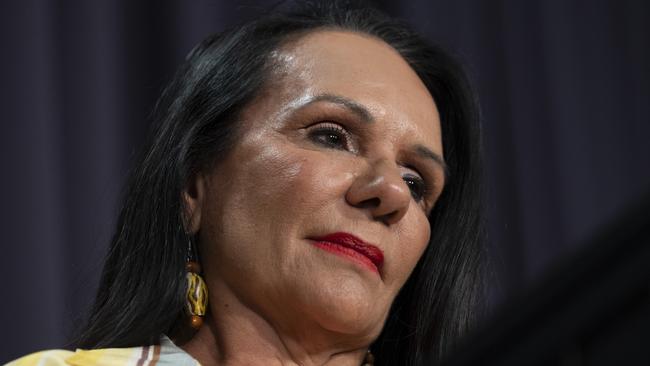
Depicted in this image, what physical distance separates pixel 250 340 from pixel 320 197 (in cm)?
21

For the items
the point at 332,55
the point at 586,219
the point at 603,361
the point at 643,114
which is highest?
the point at 603,361

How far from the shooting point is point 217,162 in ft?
4.31

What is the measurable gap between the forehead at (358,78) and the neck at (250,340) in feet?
0.98

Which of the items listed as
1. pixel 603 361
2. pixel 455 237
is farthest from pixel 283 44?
pixel 603 361

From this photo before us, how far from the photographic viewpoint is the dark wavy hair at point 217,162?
4.19 ft

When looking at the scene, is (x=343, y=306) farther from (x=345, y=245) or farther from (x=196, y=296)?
(x=196, y=296)

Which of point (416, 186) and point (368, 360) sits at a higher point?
point (416, 186)

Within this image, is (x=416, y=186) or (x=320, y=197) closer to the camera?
(x=320, y=197)

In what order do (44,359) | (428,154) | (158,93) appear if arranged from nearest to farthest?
(44,359) < (428,154) < (158,93)

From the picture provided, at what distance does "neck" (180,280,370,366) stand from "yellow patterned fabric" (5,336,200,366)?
2.0 inches

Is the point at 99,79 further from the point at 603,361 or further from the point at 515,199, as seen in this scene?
the point at 603,361

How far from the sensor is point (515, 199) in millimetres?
2131

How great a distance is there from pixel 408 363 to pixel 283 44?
0.52m

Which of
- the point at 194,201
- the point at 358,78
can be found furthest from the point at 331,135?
the point at 194,201
